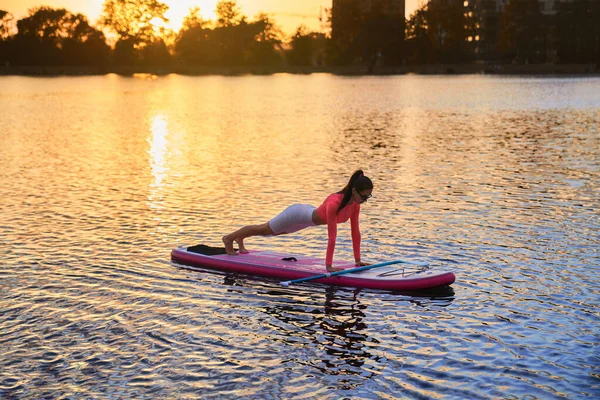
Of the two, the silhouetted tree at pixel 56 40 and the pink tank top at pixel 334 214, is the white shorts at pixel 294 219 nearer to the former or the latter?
the pink tank top at pixel 334 214

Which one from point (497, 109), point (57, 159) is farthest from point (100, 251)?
point (497, 109)

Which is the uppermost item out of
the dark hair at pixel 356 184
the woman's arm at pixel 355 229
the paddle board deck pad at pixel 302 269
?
the dark hair at pixel 356 184

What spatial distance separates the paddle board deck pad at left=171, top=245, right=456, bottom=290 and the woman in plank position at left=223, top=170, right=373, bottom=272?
0.38 meters

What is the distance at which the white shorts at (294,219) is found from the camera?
14.1 meters

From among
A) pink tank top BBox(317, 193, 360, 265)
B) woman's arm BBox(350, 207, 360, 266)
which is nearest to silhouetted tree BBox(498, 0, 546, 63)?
woman's arm BBox(350, 207, 360, 266)

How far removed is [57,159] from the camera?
34469mm

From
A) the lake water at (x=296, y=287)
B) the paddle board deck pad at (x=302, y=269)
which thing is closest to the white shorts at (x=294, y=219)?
the paddle board deck pad at (x=302, y=269)

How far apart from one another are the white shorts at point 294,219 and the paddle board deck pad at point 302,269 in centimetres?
68

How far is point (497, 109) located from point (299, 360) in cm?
6071

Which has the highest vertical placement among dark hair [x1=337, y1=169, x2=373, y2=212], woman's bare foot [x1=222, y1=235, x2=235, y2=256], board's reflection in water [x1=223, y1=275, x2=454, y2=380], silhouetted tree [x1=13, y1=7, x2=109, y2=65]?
silhouetted tree [x1=13, y1=7, x2=109, y2=65]

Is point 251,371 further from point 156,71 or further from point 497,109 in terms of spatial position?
point 156,71

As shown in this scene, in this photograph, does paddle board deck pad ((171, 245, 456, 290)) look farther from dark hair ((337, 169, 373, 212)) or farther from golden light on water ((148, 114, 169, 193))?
golden light on water ((148, 114, 169, 193))

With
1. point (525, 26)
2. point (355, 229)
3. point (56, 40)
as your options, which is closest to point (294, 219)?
point (355, 229)

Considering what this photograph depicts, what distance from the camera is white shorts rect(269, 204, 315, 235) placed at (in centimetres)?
1415
